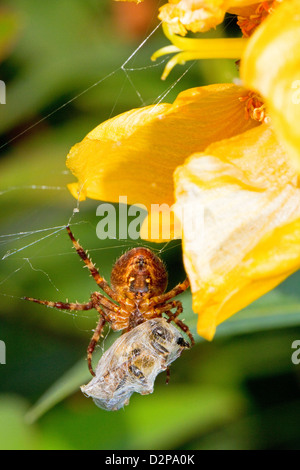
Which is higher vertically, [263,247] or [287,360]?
[287,360]

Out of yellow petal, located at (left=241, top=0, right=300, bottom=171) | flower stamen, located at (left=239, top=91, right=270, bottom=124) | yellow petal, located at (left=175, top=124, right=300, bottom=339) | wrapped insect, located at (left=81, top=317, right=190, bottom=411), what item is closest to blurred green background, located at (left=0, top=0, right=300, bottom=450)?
wrapped insect, located at (left=81, top=317, right=190, bottom=411)

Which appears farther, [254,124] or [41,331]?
[41,331]

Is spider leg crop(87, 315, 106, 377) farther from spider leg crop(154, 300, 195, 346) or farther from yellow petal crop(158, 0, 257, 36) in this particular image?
yellow petal crop(158, 0, 257, 36)

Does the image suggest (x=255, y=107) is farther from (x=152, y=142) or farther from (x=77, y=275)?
(x=77, y=275)

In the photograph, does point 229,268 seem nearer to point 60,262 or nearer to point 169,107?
point 169,107

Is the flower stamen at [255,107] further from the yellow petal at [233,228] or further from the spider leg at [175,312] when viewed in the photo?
the spider leg at [175,312]

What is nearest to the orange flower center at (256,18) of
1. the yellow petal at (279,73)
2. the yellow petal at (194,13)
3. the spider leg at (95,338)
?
the yellow petal at (194,13)
